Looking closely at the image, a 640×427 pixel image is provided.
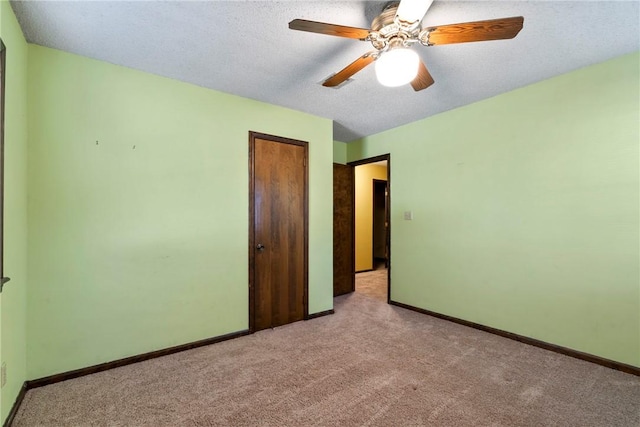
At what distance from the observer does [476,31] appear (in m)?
1.51

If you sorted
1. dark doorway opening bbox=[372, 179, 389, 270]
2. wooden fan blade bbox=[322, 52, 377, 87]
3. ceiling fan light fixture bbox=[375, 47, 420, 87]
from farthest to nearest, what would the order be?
1. dark doorway opening bbox=[372, 179, 389, 270]
2. wooden fan blade bbox=[322, 52, 377, 87]
3. ceiling fan light fixture bbox=[375, 47, 420, 87]

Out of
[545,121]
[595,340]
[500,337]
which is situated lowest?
[500,337]

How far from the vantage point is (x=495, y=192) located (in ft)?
9.73

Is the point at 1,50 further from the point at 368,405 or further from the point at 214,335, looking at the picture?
the point at 368,405

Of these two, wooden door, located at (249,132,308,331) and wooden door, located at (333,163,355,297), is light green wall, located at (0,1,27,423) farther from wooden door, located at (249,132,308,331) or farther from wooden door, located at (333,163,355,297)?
wooden door, located at (333,163,355,297)

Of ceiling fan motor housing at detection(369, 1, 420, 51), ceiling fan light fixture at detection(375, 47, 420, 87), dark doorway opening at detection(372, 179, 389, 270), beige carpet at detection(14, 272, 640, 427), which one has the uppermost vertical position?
ceiling fan motor housing at detection(369, 1, 420, 51)

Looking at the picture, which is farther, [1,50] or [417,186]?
[417,186]

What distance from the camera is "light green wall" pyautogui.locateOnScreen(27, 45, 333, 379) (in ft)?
6.75

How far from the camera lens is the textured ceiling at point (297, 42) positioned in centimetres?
169

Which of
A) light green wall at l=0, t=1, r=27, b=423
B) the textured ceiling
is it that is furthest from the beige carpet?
the textured ceiling

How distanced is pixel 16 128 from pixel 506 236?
401 cm

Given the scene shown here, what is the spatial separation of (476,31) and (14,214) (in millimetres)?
2887

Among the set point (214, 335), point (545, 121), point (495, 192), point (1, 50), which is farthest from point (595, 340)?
point (1, 50)

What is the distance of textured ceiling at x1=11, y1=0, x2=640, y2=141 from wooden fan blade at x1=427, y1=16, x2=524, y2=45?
23 cm
